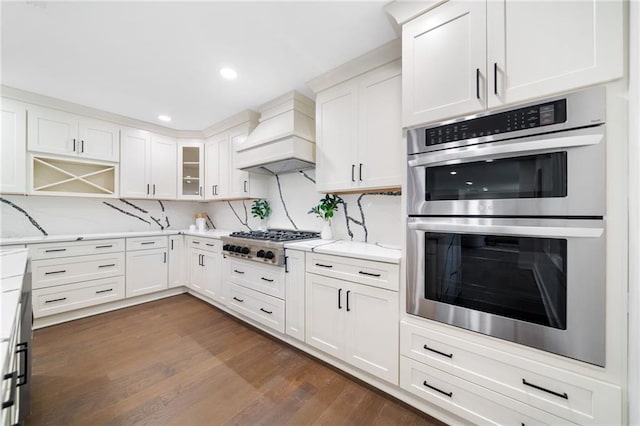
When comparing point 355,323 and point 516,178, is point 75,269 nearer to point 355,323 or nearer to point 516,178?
point 355,323

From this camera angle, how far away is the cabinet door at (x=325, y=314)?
1865 mm

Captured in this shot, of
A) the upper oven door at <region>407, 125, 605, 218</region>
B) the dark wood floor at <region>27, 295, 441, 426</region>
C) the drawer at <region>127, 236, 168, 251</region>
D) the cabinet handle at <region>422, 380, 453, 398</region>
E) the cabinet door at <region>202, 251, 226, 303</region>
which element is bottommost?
the dark wood floor at <region>27, 295, 441, 426</region>

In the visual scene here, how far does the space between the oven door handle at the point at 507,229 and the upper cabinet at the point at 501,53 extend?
611 millimetres

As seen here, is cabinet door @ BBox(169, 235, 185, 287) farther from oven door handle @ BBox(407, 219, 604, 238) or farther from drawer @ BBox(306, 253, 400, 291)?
oven door handle @ BBox(407, 219, 604, 238)

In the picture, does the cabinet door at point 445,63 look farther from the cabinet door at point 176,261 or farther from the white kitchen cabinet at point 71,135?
the white kitchen cabinet at point 71,135

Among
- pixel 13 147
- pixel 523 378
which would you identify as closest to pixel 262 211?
pixel 13 147

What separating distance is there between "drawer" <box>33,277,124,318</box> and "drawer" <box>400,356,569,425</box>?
3569mm

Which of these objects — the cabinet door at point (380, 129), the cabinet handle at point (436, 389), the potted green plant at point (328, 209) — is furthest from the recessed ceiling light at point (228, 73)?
the cabinet handle at point (436, 389)

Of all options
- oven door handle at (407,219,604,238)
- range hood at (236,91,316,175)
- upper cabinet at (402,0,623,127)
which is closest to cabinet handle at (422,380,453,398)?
oven door handle at (407,219,604,238)

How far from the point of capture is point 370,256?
1.69 m

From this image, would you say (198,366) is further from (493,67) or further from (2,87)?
(2,87)

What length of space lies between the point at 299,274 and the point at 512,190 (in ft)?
5.35

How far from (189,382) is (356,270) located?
4.98 feet

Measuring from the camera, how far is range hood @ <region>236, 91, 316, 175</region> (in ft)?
8.06
